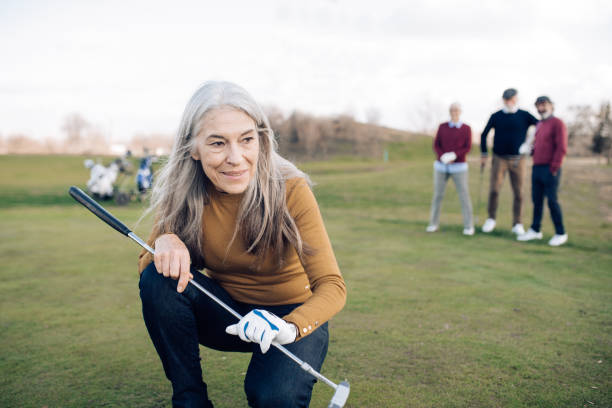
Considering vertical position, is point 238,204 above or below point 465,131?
below

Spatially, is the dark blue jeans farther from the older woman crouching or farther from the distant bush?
the distant bush

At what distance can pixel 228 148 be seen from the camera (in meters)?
2.45

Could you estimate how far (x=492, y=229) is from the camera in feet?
32.1

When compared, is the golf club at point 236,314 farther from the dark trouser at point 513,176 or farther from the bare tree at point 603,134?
the bare tree at point 603,134

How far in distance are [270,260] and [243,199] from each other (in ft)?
1.12

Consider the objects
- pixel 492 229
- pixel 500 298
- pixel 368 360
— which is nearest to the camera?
pixel 368 360

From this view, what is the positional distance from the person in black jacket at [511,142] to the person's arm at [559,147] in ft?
3.25

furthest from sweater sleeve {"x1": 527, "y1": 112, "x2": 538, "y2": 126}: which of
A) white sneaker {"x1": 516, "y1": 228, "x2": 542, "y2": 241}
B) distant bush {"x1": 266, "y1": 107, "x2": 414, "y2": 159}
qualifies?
distant bush {"x1": 266, "y1": 107, "x2": 414, "y2": 159}

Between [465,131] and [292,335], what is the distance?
7879 mm

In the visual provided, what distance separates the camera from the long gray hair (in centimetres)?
244

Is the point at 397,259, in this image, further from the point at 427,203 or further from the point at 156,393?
the point at 427,203

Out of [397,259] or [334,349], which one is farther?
[397,259]

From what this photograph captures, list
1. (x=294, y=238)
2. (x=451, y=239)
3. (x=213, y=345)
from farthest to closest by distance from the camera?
(x=451, y=239), (x=213, y=345), (x=294, y=238)

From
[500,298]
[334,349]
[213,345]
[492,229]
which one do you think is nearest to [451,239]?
[492,229]
